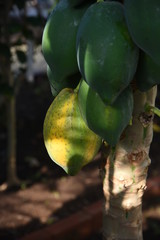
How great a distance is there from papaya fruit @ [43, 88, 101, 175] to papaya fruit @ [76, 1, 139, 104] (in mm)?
199

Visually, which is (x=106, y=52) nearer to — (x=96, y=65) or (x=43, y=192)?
(x=96, y=65)

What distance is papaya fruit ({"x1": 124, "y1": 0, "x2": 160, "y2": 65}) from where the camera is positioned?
2.40 feet

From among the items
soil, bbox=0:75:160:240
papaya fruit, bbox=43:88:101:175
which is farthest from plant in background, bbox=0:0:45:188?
papaya fruit, bbox=43:88:101:175

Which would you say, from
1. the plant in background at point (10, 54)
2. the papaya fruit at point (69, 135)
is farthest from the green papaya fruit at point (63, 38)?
the plant in background at point (10, 54)

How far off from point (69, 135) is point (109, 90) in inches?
10.0

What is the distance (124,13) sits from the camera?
30.7 inches

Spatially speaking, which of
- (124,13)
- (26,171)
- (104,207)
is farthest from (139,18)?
(26,171)

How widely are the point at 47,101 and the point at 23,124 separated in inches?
23.0

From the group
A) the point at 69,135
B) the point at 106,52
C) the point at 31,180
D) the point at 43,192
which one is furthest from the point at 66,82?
the point at 31,180

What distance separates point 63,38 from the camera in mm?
870

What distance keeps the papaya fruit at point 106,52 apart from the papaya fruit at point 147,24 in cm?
4

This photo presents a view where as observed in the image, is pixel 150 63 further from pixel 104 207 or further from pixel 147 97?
pixel 104 207

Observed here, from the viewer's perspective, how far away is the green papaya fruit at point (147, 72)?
2.62 feet

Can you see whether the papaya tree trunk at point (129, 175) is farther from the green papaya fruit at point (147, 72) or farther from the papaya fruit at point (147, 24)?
the papaya fruit at point (147, 24)
